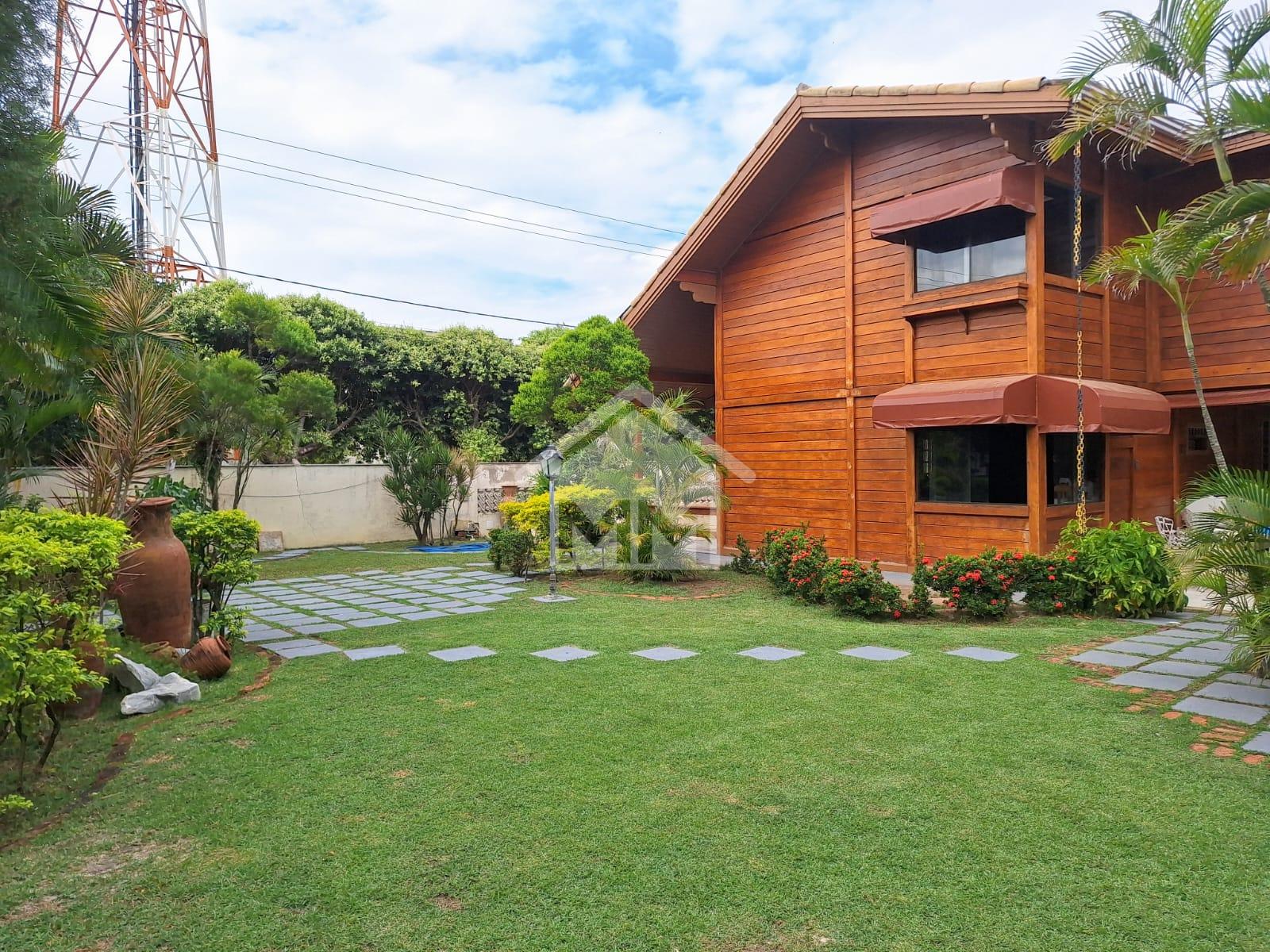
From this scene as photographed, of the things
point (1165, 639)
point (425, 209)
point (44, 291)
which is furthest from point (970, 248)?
point (425, 209)

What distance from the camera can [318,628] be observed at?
846 cm

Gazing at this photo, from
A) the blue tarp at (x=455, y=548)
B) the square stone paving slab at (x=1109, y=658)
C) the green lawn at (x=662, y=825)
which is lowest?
the green lawn at (x=662, y=825)

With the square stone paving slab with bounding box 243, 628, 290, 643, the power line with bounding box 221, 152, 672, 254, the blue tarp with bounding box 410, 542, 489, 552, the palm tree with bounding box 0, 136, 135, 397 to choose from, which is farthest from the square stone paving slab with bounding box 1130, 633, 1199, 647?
the power line with bounding box 221, 152, 672, 254

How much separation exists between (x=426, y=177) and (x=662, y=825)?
2565cm

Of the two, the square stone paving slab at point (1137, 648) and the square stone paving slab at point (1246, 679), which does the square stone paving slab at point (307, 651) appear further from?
the square stone paving slab at point (1246, 679)

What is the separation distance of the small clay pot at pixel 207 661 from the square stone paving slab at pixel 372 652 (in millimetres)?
993

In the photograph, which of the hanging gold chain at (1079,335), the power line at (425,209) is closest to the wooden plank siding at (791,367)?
the hanging gold chain at (1079,335)

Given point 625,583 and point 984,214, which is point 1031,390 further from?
point 625,583

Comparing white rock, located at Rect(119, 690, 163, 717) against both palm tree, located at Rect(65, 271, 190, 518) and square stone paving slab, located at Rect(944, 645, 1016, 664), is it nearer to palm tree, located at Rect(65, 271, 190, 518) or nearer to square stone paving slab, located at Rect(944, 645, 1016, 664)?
palm tree, located at Rect(65, 271, 190, 518)

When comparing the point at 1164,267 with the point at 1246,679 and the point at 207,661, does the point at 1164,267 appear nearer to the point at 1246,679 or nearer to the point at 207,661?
the point at 1246,679

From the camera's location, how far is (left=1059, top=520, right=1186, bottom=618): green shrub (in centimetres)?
808

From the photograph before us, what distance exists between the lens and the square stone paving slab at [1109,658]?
6270 mm

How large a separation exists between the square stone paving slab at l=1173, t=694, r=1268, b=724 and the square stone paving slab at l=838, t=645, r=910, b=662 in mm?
1990

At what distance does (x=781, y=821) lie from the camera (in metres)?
3.55
